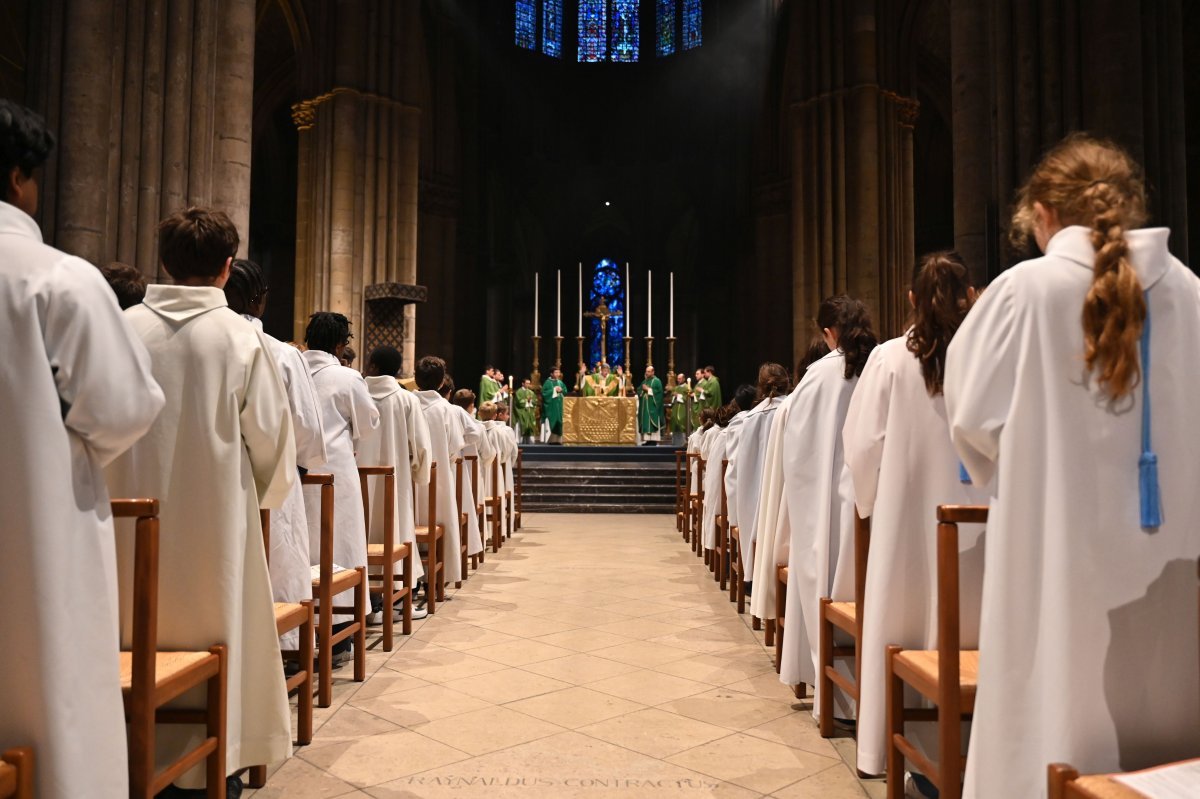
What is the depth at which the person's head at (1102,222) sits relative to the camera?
193cm

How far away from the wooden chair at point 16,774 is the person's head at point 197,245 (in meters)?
1.53

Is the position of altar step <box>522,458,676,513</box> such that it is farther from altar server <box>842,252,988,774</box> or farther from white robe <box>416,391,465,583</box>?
altar server <box>842,252,988,774</box>

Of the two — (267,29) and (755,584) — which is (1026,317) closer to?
(755,584)

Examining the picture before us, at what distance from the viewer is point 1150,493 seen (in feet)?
6.31

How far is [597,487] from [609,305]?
1798 cm

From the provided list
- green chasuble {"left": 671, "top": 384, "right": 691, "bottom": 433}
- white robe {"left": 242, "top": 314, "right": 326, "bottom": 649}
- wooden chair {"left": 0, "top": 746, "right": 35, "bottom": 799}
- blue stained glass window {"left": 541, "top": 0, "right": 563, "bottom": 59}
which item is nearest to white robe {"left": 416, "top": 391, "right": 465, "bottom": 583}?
white robe {"left": 242, "top": 314, "right": 326, "bottom": 649}

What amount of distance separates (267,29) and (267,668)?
21.2 meters

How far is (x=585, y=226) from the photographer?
32.4m

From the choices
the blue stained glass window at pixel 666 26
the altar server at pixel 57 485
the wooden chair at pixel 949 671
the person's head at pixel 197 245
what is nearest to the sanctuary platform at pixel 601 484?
the person's head at pixel 197 245

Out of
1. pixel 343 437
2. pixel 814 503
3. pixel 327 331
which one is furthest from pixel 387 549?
pixel 814 503

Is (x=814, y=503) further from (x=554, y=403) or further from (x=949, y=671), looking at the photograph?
(x=554, y=403)

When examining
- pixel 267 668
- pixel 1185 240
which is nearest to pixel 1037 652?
pixel 267 668

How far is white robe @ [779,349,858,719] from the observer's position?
387cm

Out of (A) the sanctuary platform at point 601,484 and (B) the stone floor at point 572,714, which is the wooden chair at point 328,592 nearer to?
(B) the stone floor at point 572,714
